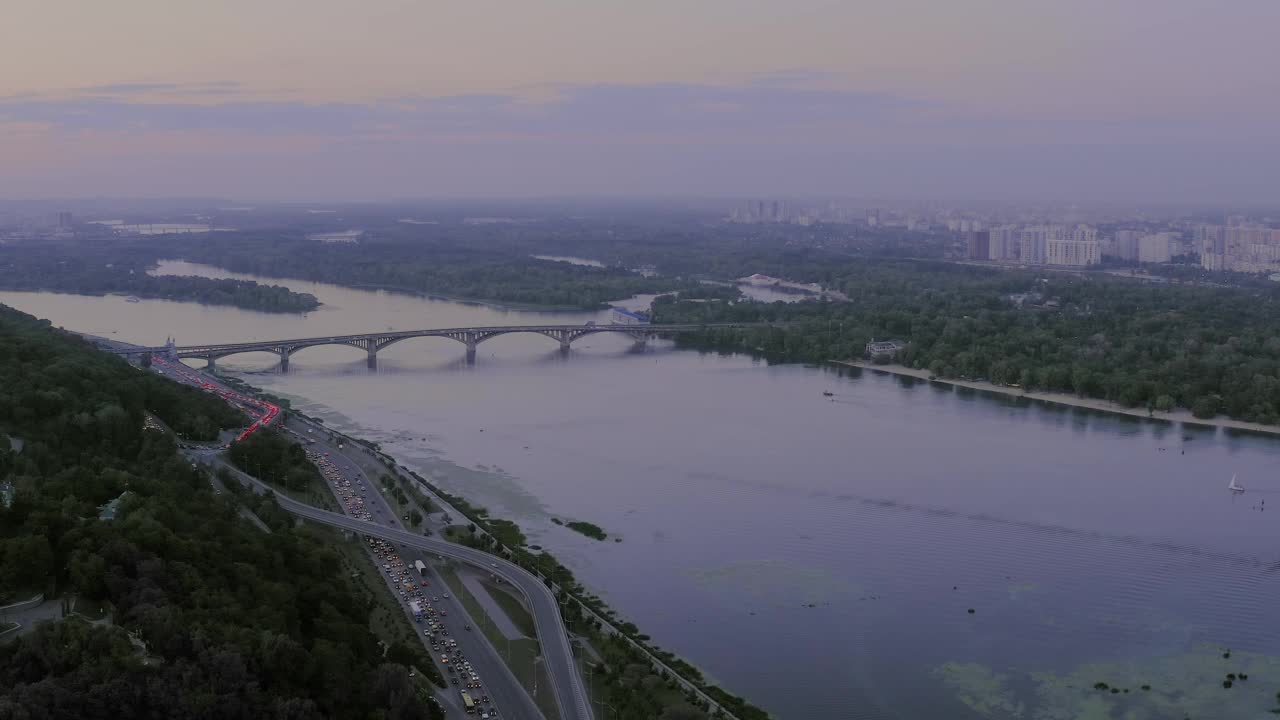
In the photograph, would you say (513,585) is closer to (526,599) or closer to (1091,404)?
(526,599)

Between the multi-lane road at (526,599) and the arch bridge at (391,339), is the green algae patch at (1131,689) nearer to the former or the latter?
the multi-lane road at (526,599)

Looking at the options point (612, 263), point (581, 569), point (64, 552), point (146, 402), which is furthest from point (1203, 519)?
point (612, 263)

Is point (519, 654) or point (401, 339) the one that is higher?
point (401, 339)

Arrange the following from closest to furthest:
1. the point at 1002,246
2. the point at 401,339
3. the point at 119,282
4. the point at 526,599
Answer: the point at 526,599 → the point at 401,339 → the point at 119,282 → the point at 1002,246

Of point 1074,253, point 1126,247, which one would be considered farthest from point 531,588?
point 1126,247

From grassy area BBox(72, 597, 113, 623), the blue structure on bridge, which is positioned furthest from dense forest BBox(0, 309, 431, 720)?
the blue structure on bridge
